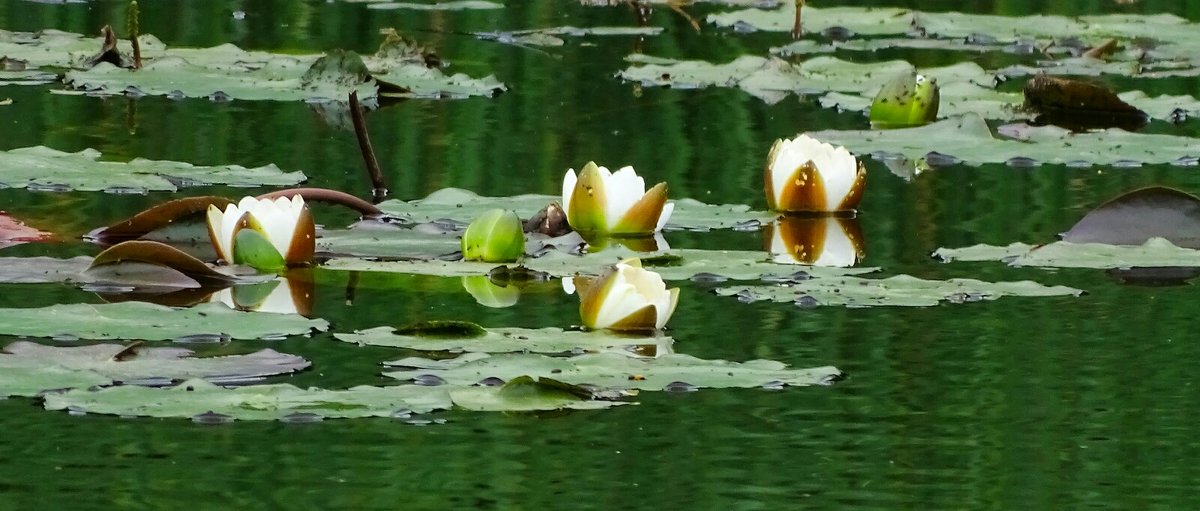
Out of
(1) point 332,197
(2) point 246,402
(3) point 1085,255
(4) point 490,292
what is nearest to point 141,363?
(2) point 246,402

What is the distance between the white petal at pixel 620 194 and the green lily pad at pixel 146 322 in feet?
3.20

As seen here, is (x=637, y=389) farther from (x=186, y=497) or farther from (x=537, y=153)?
(x=537, y=153)

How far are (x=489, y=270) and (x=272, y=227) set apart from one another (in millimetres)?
329

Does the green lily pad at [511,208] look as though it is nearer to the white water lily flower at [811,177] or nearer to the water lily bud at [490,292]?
the white water lily flower at [811,177]

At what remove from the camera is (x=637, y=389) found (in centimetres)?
242

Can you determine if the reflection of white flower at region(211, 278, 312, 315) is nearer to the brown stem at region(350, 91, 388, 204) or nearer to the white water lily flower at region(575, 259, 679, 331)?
the white water lily flower at region(575, 259, 679, 331)

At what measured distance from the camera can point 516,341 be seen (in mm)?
2639

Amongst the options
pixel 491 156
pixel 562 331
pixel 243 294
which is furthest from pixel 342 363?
pixel 491 156

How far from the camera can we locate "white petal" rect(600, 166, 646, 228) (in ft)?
11.9

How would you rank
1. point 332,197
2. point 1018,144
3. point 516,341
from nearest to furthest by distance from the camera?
point 516,341
point 332,197
point 1018,144

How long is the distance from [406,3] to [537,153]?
4130mm

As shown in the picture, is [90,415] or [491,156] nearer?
[90,415]

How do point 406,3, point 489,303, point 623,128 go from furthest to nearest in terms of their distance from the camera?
1. point 406,3
2. point 623,128
3. point 489,303

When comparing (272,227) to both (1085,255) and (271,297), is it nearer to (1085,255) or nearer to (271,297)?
(271,297)
